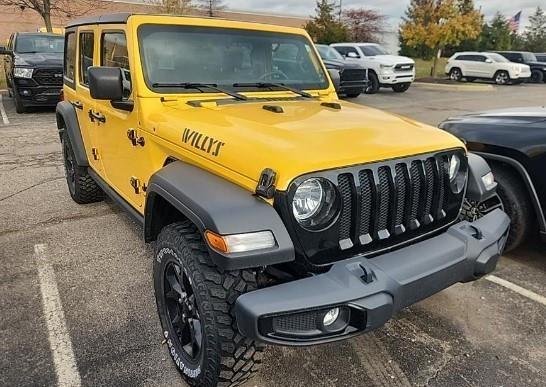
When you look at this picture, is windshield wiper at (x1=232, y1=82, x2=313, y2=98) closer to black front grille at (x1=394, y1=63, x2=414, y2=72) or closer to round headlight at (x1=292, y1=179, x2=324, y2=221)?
round headlight at (x1=292, y1=179, x2=324, y2=221)

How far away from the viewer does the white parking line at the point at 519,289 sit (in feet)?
10.9

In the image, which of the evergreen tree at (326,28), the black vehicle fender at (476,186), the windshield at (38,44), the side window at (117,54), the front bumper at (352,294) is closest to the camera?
the front bumper at (352,294)

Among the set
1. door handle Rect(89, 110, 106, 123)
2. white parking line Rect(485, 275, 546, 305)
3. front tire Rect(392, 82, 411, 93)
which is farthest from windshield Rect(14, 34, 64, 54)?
front tire Rect(392, 82, 411, 93)

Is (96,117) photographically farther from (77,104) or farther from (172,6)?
(172,6)

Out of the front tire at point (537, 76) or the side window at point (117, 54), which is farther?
the front tire at point (537, 76)

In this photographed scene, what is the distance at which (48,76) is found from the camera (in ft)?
34.6

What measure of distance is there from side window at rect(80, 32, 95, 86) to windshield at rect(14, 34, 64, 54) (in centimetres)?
836

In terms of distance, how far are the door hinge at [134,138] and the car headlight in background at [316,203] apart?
4.54 ft

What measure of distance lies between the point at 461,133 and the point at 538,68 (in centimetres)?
2707

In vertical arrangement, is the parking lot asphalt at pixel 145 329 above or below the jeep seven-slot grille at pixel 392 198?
below

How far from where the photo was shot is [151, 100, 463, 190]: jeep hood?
213cm

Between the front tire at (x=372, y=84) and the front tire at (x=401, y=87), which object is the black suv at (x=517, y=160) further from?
the front tire at (x=401, y=87)

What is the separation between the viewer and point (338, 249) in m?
2.17

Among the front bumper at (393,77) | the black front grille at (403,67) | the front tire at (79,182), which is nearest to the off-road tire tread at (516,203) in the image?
the front tire at (79,182)
